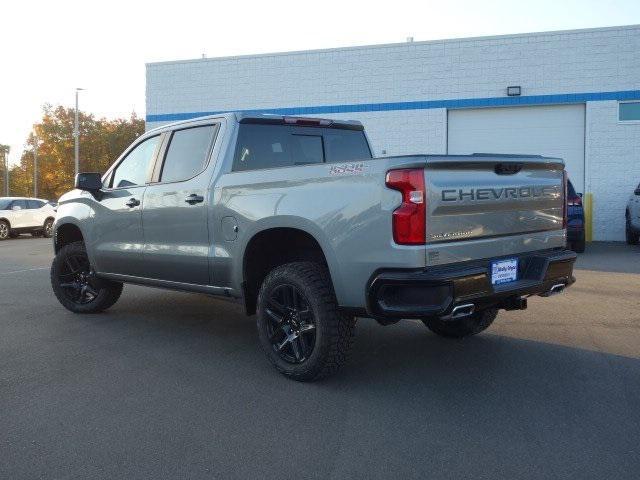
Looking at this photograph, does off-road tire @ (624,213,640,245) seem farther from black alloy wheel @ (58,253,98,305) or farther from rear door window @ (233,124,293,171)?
black alloy wheel @ (58,253,98,305)

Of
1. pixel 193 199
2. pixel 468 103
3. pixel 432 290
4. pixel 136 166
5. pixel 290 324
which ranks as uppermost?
pixel 468 103

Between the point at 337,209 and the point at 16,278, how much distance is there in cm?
788

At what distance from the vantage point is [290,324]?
4637mm

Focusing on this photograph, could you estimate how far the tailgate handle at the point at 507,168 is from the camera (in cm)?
436

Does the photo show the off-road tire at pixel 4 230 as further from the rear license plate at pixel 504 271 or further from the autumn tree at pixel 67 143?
the autumn tree at pixel 67 143

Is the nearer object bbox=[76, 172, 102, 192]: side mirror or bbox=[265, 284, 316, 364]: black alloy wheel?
bbox=[265, 284, 316, 364]: black alloy wheel

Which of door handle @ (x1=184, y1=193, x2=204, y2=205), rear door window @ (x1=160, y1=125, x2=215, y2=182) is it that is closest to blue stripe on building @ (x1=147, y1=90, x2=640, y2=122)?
rear door window @ (x1=160, y1=125, x2=215, y2=182)

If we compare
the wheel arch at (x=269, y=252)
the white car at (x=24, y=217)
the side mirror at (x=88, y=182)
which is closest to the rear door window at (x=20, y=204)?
the white car at (x=24, y=217)

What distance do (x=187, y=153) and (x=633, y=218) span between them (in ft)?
42.0

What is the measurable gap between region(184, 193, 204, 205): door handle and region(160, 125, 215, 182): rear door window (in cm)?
22

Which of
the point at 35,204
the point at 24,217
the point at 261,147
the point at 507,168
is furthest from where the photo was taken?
the point at 35,204

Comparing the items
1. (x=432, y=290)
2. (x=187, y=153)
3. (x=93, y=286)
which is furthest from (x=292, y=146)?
(x=93, y=286)

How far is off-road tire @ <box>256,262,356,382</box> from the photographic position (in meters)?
4.28

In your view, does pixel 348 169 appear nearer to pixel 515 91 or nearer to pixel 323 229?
pixel 323 229
